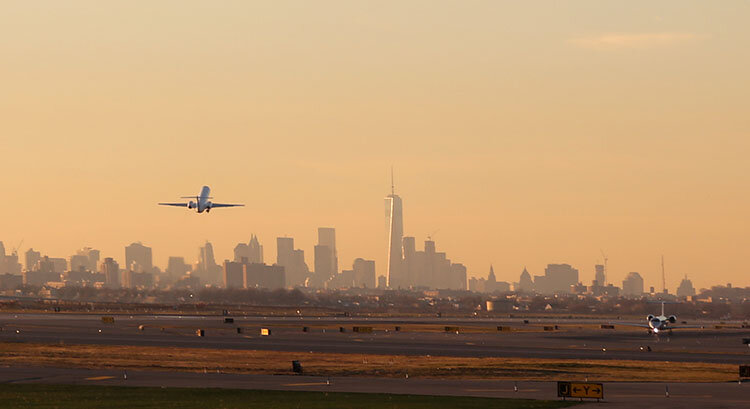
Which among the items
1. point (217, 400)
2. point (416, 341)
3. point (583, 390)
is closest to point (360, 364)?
point (217, 400)

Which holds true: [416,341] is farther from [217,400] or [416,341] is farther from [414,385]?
[217,400]

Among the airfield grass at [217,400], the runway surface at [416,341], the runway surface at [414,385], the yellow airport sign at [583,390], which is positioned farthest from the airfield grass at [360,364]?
the airfield grass at [217,400]

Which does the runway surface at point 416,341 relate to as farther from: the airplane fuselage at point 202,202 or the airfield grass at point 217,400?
the airfield grass at point 217,400

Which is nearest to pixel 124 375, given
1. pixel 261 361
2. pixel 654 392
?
pixel 261 361

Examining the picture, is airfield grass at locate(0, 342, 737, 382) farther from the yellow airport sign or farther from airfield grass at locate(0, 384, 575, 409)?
airfield grass at locate(0, 384, 575, 409)

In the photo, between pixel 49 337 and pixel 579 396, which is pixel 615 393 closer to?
pixel 579 396

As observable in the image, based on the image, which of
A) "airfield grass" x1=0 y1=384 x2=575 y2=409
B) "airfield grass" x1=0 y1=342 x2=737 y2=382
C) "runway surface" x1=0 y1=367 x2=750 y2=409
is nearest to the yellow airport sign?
"runway surface" x1=0 y1=367 x2=750 y2=409
